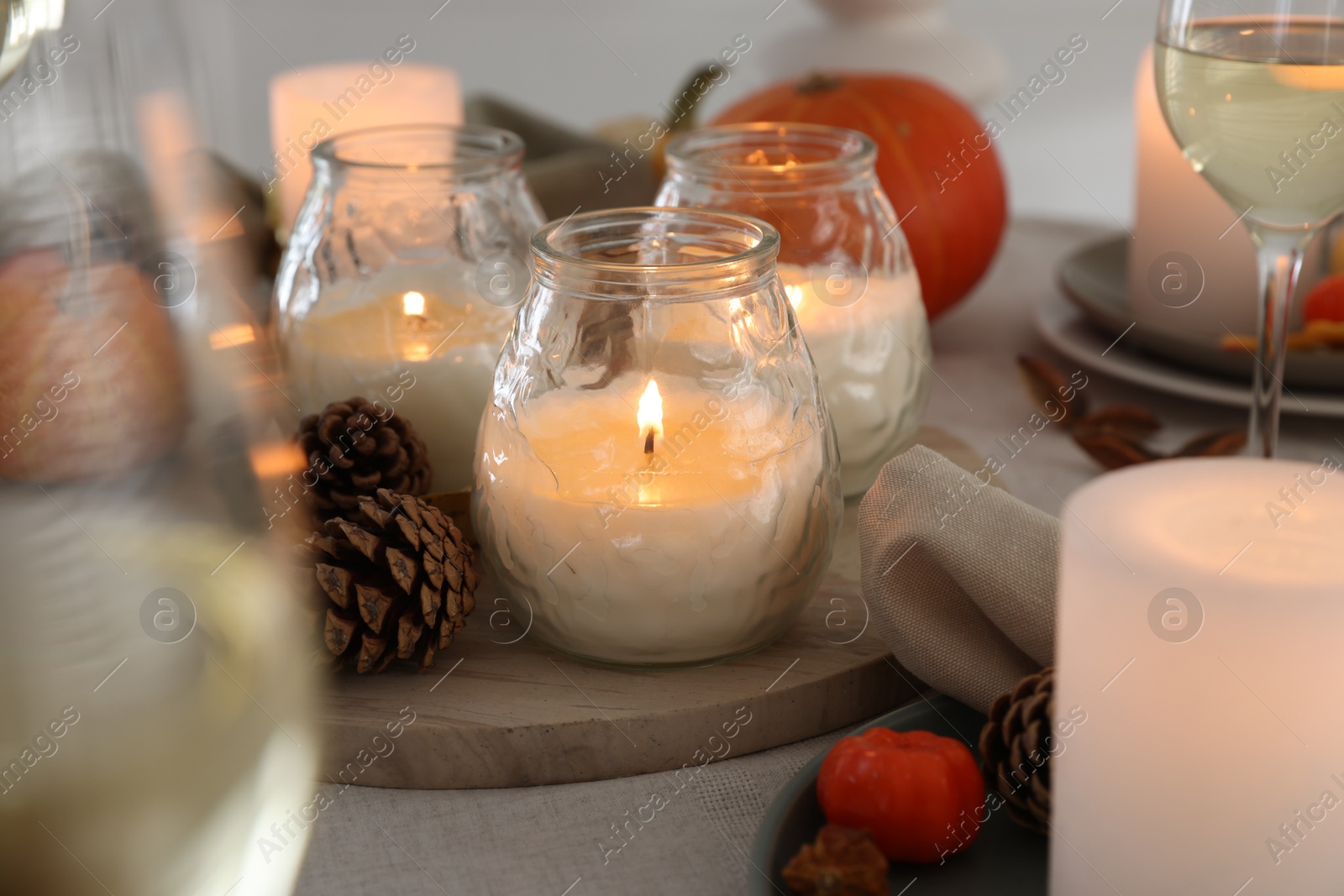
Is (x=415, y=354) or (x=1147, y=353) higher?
(x=415, y=354)

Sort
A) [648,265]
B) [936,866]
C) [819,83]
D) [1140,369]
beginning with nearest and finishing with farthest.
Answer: [936,866], [648,265], [1140,369], [819,83]

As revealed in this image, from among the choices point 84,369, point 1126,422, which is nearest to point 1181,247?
point 1126,422

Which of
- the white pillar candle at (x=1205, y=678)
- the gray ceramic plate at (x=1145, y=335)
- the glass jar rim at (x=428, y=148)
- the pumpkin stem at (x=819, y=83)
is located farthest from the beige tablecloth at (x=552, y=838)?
the pumpkin stem at (x=819, y=83)

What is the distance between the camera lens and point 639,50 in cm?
321

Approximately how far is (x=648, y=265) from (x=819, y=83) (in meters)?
0.53

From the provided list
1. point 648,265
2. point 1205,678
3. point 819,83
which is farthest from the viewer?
point 819,83

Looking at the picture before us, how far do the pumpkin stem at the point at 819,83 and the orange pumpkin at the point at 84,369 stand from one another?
0.72m

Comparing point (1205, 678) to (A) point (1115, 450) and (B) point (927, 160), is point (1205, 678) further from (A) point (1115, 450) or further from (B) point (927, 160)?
(B) point (927, 160)

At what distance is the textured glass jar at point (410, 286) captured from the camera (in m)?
0.69

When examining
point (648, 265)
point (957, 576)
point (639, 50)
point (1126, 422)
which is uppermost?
point (648, 265)

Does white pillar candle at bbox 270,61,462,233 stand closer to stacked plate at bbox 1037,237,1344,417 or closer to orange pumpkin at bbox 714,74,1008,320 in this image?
orange pumpkin at bbox 714,74,1008,320

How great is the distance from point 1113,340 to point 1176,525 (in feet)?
2.02

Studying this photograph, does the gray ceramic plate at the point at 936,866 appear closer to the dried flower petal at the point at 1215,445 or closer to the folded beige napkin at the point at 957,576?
the folded beige napkin at the point at 957,576

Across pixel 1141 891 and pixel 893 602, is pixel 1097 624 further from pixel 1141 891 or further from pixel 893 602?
pixel 893 602
